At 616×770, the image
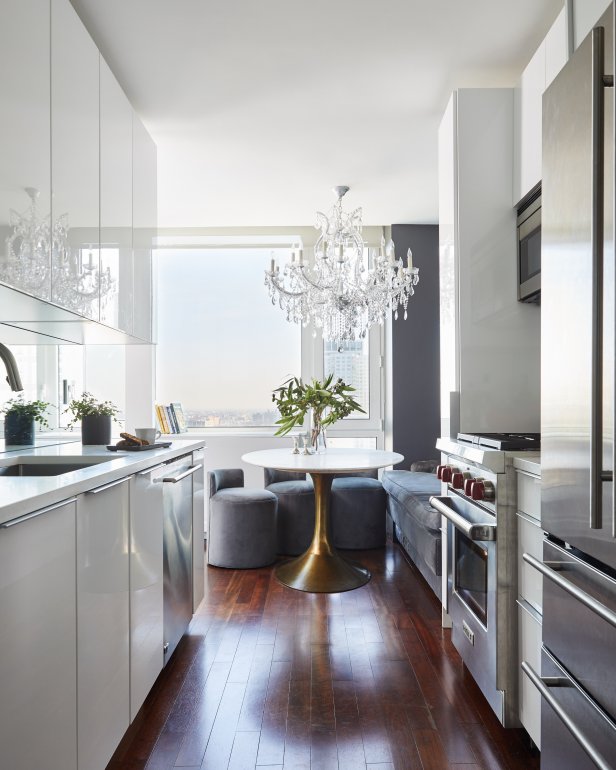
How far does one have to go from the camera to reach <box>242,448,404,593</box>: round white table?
3.38 metres

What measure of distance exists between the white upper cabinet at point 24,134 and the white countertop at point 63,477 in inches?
21.6

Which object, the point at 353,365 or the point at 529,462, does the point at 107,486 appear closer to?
the point at 529,462

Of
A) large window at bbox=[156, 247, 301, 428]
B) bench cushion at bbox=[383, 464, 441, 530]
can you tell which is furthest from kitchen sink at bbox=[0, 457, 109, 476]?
large window at bbox=[156, 247, 301, 428]

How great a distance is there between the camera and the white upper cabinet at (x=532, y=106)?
2.15 metres

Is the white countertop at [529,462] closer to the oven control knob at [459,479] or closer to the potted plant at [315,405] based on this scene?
the oven control knob at [459,479]

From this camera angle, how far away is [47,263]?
6.00 feet

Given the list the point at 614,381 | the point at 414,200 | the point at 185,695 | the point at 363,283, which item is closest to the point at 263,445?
the point at 363,283

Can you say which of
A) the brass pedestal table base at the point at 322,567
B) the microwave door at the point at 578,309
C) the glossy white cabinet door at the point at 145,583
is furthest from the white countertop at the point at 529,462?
the brass pedestal table base at the point at 322,567

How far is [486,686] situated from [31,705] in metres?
1.53

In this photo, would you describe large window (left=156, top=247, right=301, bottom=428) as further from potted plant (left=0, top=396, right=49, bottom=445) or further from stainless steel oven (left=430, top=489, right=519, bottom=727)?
stainless steel oven (left=430, top=489, right=519, bottom=727)

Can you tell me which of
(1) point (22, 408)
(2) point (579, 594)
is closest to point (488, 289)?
(2) point (579, 594)

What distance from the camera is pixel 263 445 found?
199 inches

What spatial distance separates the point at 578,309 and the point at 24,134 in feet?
5.09

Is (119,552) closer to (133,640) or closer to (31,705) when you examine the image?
(133,640)
